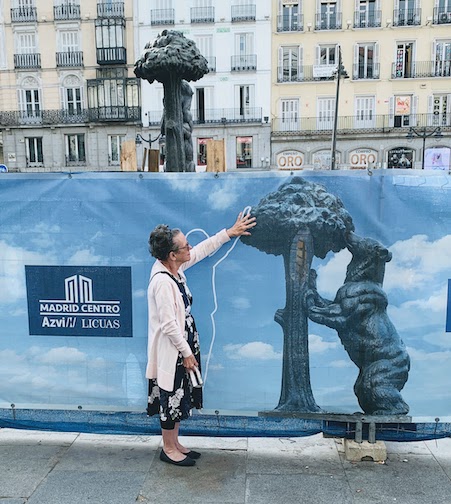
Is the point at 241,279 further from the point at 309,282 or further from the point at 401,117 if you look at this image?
the point at 401,117

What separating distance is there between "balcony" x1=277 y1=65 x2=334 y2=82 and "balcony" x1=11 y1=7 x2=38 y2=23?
18.1m

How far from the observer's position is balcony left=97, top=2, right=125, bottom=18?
3600 centimetres

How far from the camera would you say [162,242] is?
340 cm

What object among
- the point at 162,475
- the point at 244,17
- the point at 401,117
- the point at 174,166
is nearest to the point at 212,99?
the point at 244,17

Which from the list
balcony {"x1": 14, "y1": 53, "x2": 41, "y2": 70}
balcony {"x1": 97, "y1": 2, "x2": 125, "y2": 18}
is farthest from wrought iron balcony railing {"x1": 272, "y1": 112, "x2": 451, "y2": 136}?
balcony {"x1": 14, "y1": 53, "x2": 41, "y2": 70}

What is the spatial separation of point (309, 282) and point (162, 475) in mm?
1711

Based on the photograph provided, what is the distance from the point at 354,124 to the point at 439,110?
5.74 m

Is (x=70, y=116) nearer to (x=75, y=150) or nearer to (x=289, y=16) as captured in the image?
(x=75, y=150)

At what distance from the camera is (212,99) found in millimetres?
35688

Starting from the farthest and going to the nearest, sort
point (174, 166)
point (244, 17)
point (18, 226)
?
point (244, 17), point (174, 166), point (18, 226)

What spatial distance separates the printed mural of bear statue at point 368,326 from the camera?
11.8ft

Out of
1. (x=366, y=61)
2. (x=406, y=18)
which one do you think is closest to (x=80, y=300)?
(x=366, y=61)

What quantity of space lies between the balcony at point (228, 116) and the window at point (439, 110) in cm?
1160

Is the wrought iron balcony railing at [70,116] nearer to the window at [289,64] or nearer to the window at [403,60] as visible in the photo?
the window at [289,64]
